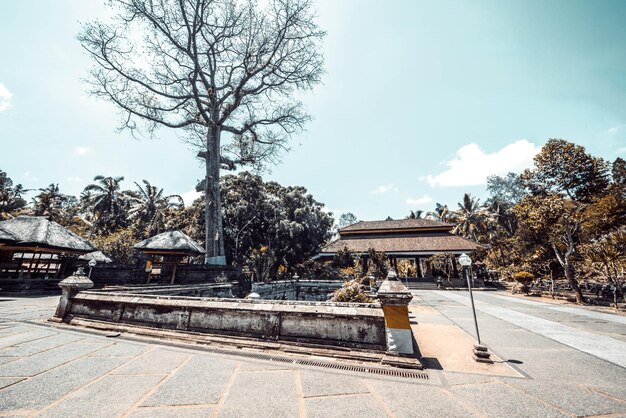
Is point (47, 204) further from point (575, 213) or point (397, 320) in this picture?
point (575, 213)

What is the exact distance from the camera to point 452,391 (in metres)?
3.07

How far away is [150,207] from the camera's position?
101ft

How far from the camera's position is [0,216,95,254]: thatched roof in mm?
13133

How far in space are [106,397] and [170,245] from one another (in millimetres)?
11754

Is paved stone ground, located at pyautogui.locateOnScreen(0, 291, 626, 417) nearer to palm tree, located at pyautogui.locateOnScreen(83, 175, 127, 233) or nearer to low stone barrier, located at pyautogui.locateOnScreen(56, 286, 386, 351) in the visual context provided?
Answer: low stone barrier, located at pyautogui.locateOnScreen(56, 286, 386, 351)

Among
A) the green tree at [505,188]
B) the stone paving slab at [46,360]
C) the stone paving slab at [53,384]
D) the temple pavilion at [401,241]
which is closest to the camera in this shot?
the stone paving slab at [53,384]

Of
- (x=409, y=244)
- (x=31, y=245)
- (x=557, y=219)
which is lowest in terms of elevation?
(x=31, y=245)

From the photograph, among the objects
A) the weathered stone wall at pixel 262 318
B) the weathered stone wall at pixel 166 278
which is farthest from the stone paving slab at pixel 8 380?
the weathered stone wall at pixel 166 278

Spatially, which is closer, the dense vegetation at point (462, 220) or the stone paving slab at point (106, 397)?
the stone paving slab at point (106, 397)

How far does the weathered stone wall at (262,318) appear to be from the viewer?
4.09m

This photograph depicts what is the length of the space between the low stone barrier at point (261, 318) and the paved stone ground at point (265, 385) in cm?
65

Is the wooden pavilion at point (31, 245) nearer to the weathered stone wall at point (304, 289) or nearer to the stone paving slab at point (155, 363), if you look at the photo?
the weathered stone wall at point (304, 289)

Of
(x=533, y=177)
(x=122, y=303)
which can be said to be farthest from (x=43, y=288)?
(x=533, y=177)

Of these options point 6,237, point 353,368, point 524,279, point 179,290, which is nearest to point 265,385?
point 353,368
